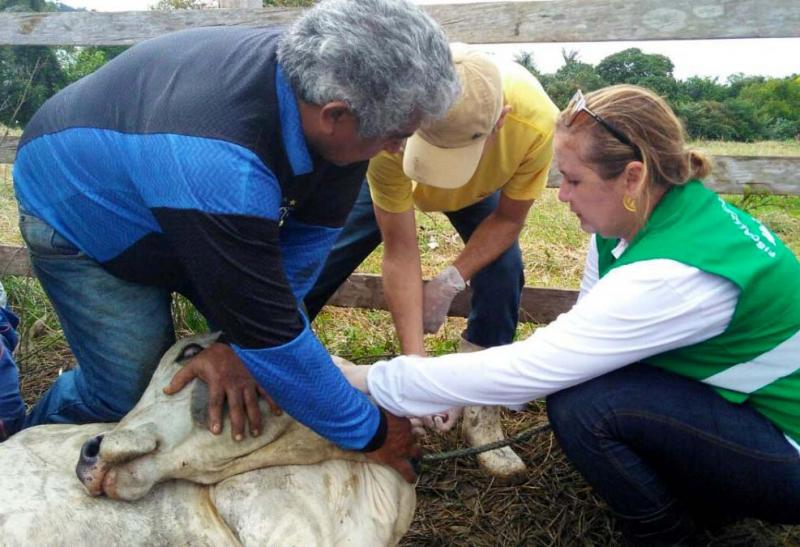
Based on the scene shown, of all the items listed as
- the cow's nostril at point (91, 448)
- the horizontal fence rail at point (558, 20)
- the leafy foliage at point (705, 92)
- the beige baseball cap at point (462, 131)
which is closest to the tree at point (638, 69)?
the leafy foliage at point (705, 92)

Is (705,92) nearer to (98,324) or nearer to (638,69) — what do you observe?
(638,69)

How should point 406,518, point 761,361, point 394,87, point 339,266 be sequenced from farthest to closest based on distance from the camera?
point 339,266 → point 406,518 → point 761,361 → point 394,87

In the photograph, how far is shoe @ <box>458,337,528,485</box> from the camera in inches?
113

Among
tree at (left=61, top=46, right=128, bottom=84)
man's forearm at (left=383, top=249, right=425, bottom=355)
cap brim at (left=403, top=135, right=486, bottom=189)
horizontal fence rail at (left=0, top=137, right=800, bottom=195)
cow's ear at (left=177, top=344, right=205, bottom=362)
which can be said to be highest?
cap brim at (left=403, top=135, right=486, bottom=189)

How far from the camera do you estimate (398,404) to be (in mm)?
2078

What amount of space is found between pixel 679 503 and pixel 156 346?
1.66 meters

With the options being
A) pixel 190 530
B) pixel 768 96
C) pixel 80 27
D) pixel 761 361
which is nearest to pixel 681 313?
pixel 761 361

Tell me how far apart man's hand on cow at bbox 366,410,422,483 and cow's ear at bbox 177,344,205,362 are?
57 cm

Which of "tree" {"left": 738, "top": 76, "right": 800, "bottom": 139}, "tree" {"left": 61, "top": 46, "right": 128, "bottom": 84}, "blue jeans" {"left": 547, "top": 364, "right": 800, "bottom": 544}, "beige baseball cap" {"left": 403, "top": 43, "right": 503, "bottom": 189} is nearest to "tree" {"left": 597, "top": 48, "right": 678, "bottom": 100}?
"tree" {"left": 738, "top": 76, "right": 800, "bottom": 139}

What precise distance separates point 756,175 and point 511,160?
117cm

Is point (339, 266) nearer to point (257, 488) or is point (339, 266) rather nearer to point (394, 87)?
point (257, 488)

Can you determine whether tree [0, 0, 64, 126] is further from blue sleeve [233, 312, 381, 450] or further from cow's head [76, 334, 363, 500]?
blue sleeve [233, 312, 381, 450]

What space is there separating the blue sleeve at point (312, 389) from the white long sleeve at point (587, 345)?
178mm

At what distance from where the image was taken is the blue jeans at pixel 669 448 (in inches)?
79.5
